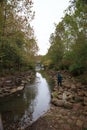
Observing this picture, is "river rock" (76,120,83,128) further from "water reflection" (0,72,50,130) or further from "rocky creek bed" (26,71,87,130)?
"water reflection" (0,72,50,130)

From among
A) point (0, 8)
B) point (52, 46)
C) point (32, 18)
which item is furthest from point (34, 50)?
point (0, 8)

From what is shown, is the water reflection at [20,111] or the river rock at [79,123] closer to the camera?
the river rock at [79,123]

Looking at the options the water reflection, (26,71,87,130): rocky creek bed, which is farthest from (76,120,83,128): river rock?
the water reflection

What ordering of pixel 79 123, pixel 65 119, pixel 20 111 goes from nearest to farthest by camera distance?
1. pixel 79 123
2. pixel 65 119
3. pixel 20 111

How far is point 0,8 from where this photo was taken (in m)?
20.0

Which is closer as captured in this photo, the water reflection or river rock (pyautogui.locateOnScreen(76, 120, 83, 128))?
river rock (pyautogui.locateOnScreen(76, 120, 83, 128))

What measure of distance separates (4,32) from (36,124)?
1448 cm

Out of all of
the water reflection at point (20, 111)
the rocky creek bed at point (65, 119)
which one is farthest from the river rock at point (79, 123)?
the water reflection at point (20, 111)

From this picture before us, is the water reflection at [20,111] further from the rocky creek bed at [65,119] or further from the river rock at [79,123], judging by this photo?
the river rock at [79,123]

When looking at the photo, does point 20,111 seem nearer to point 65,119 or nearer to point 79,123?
point 65,119

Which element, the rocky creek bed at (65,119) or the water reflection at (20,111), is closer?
the rocky creek bed at (65,119)

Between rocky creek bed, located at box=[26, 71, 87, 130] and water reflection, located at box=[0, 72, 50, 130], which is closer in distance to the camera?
rocky creek bed, located at box=[26, 71, 87, 130]

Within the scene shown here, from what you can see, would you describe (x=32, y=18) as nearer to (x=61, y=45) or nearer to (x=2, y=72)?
(x=2, y=72)

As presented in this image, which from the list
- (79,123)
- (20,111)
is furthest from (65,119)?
(20,111)
